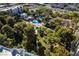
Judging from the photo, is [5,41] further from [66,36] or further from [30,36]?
[66,36]

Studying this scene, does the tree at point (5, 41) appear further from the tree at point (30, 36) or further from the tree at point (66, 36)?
the tree at point (66, 36)

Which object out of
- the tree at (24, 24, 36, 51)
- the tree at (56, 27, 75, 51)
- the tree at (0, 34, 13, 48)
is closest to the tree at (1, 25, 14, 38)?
the tree at (0, 34, 13, 48)

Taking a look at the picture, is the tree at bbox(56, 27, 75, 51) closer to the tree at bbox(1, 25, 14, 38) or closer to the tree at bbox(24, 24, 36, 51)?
the tree at bbox(24, 24, 36, 51)

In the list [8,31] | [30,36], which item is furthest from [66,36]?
[8,31]

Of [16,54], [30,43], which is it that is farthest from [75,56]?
[16,54]

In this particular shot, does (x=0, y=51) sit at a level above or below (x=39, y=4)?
below

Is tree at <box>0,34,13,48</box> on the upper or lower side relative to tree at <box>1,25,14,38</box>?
lower

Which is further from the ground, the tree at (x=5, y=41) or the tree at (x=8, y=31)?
the tree at (x=8, y=31)

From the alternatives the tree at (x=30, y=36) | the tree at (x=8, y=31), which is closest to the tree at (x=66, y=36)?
the tree at (x=30, y=36)

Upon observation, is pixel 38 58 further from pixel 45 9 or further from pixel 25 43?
pixel 45 9

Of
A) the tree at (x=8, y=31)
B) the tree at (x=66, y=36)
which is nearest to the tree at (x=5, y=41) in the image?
the tree at (x=8, y=31)

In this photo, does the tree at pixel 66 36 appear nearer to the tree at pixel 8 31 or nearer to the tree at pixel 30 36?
the tree at pixel 30 36
